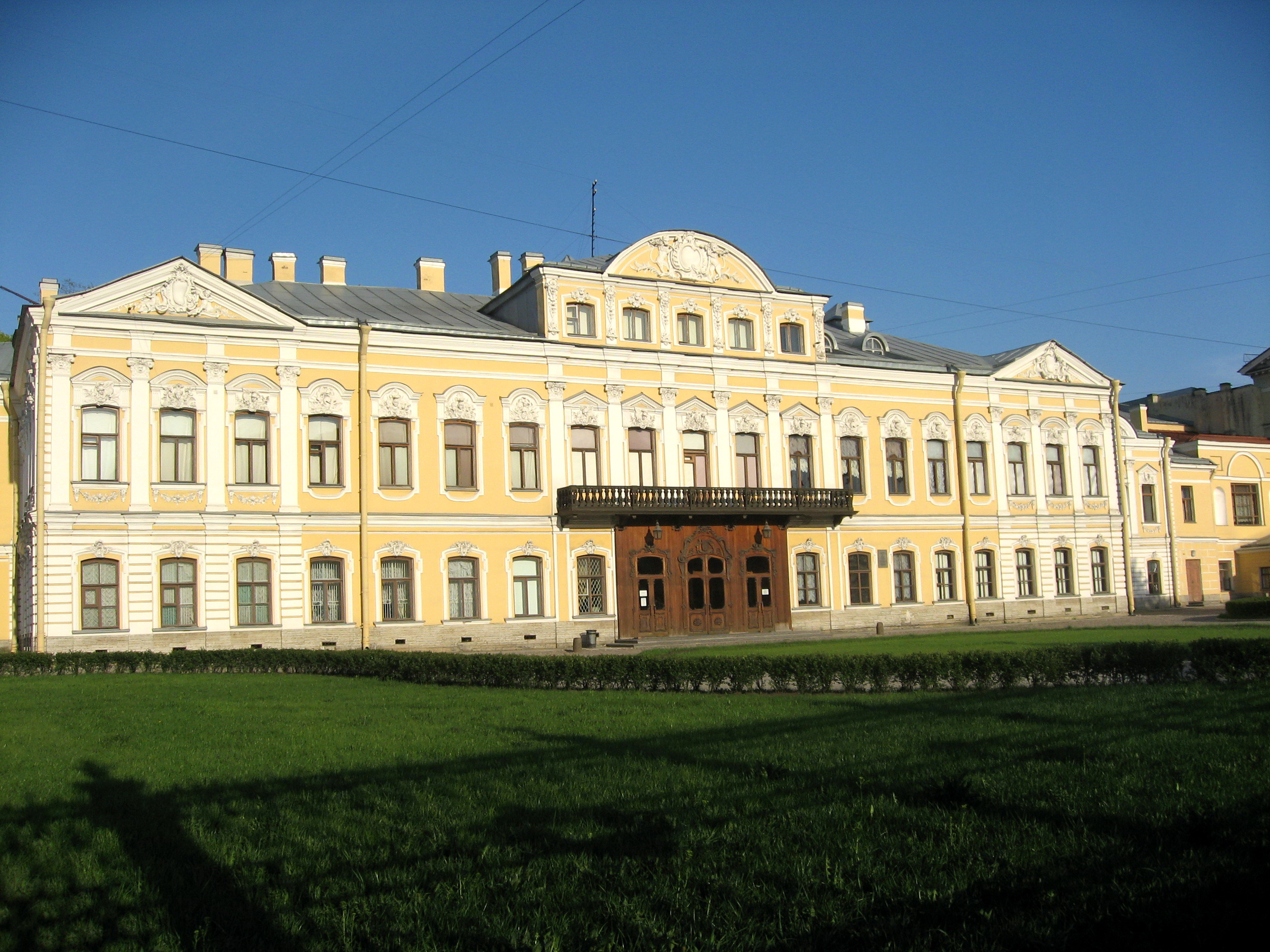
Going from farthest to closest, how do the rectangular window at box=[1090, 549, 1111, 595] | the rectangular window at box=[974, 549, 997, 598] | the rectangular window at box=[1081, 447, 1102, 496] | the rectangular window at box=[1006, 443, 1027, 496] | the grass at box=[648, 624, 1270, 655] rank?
1. the rectangular window at box=[1081, 447, 1102, 496]
2. the rectangular window at box=[1090, 549, 1111, 595]
3. the rectangular window at box=[1006, 443, 1027, 496]
4. the rectangular window at box=[974, 549, 997, 598]
5. the grass at box=[648, 624, 1270, 655]

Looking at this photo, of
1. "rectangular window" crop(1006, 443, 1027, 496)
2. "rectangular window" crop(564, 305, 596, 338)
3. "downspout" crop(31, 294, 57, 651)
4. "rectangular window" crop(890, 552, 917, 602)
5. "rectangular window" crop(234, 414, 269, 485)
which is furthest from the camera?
"rectangular window" crop(1006, 443, 1027, 496)

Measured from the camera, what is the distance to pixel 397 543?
109 ft

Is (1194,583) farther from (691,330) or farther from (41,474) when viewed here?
(41,474)

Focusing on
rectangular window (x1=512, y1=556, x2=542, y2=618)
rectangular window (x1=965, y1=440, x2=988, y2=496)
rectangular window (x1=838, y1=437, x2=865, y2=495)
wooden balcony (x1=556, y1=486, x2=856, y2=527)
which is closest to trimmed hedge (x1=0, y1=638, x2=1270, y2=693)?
rectangular window (x1=512, y1=556, x2=542, y2=618)

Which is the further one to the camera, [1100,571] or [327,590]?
[1100,571]

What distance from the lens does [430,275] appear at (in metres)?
40.9

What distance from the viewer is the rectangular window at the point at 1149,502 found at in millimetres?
51156

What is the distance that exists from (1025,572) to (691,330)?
56.0 ft

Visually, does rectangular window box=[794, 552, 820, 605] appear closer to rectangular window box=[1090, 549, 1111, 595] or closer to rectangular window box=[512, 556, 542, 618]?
rectangular window box=[512, 556, 542, 618]

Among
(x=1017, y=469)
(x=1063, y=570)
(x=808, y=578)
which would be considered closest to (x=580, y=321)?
(x=808, y=578)

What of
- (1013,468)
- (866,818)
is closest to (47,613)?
(866,818)

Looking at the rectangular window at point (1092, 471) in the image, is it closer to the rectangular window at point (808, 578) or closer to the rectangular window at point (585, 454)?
the rectangular window at point (808, 578)

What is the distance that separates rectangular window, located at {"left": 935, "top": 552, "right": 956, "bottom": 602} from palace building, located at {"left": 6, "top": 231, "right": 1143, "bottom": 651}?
13cm

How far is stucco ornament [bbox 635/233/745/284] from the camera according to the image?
37.5 m
